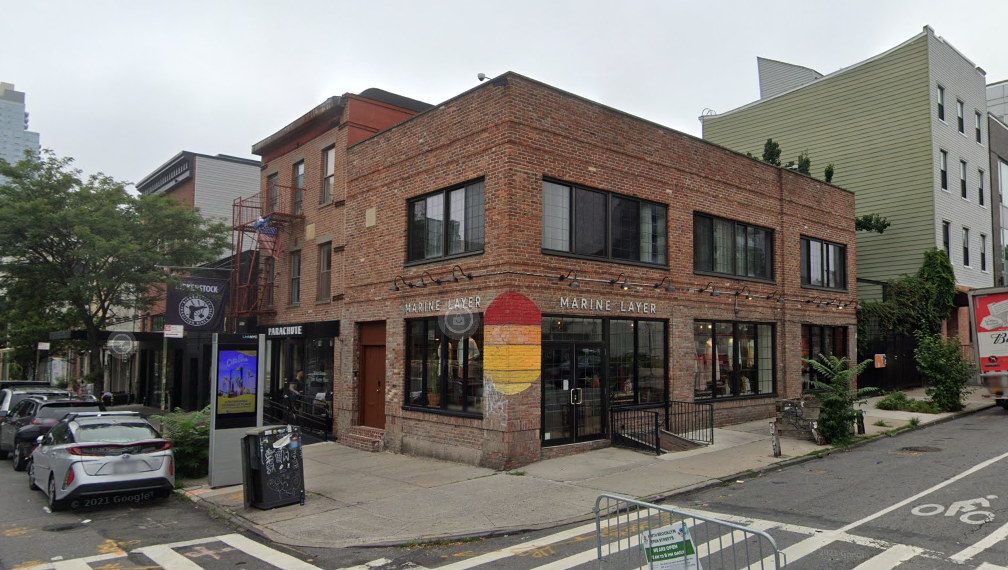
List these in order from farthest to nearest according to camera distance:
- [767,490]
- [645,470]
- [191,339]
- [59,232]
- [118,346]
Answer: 1. [191,339]
2. [118,346]
3. [59,232]
4. [645,470]
5. [767,490]

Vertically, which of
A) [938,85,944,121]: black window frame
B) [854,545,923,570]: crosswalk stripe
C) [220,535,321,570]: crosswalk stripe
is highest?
[938,85,944,121]: black window frame

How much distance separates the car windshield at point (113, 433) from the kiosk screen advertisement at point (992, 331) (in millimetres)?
22021

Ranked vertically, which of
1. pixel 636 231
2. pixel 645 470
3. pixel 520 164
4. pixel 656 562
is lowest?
pixel 645 470

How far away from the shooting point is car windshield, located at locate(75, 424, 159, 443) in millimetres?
11312

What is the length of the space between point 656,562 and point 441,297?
10039mm

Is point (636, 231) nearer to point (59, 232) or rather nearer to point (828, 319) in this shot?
point (828, 319)

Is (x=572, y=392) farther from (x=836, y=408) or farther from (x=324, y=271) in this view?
(x=324, y=271)

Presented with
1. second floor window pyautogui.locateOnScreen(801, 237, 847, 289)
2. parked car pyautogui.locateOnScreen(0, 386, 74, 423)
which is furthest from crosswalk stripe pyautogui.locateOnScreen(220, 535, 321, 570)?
second floor window pyautogui.locateOnScreen(801, 237, 847, 289)

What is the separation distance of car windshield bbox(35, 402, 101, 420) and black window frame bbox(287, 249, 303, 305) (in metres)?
6.95

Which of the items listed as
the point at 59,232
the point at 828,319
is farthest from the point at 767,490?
the point at 59,232

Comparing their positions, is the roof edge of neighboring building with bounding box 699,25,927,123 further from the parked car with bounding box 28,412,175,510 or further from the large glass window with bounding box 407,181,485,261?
the parked car with bounding box 28,412,175,510

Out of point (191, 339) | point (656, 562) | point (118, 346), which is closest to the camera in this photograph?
point (656, 562)

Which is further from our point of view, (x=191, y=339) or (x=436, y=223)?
(x=191, y=339)

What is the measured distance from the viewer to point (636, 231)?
1591 centimetres
